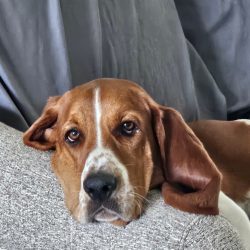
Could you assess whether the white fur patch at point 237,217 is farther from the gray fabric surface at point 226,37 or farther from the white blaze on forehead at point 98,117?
the gray fabric surface at point 226,37

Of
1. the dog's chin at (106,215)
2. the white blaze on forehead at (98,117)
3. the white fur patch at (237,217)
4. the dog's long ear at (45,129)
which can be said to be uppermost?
the white blaze on forehead at (98,117)

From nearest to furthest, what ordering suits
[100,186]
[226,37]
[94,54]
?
[100,186] < [94,54] < [226,37]

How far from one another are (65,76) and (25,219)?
540 millimetres

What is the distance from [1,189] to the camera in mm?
1052

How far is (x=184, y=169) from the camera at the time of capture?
3.82 feet

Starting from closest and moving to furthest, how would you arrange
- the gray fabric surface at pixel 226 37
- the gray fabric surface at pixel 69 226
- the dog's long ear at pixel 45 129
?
the gray fabric surface at pixel 69 226 < the dog's long ear at pixel 45 129 < the gray fabric surface at pixel 226 37

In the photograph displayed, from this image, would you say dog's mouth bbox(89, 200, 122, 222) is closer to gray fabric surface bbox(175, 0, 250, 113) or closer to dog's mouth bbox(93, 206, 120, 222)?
dog's mouth bbox(93, 206, 120, 222)

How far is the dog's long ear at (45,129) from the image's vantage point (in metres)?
1.23

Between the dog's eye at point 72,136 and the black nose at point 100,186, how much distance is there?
0.15 meters

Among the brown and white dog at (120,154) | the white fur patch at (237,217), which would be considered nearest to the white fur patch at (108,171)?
the brown and white dog at (120,154)

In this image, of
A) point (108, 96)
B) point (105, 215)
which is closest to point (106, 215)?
point (105, 215)

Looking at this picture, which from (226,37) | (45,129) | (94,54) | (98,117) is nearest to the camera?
(98,117)

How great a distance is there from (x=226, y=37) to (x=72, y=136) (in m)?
1.13

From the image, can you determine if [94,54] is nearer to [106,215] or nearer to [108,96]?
[108,96]
